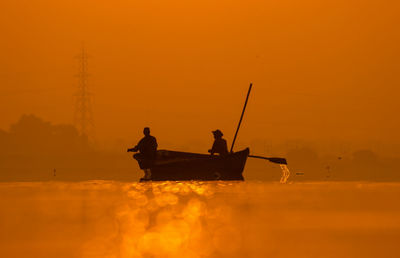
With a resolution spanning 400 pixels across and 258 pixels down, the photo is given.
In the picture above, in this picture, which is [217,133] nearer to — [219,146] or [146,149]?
[219,146]

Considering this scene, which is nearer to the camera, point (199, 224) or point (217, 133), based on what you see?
point (199, 224)

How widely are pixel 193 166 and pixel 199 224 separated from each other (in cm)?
1776

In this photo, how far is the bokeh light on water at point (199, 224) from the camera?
14.4 meters

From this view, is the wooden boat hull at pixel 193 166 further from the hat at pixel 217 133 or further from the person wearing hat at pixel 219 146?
the hat at pixel 217 133

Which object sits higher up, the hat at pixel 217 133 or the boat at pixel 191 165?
the hat at pixel 217 133

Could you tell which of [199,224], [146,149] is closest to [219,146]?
[146,149]

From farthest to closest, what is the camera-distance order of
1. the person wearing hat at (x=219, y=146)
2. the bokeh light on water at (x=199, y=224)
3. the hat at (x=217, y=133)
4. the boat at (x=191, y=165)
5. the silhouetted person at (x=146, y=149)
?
the boat at (x=191, y=165), the person wearing hat at (x=219, y=146), the silhouetted person at (x=146, y=149), the hat at (x=217, y=133), the bokeh light on water at (x=199, y=224)

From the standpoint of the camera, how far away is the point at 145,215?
20.1 meters

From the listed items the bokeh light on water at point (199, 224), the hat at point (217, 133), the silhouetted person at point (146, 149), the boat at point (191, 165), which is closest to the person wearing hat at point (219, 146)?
the hat at point (217, 133)

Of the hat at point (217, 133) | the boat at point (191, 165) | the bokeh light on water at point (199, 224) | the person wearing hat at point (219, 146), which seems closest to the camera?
the bokeh light on water at point (199, 224)

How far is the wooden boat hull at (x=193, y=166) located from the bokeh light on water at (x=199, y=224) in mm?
6427

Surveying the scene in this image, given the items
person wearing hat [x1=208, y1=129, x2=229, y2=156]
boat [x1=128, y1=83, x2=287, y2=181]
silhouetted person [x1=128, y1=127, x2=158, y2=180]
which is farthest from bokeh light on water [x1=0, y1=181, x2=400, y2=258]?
boat [x1=128, y1=83, x2=287, y2=181]

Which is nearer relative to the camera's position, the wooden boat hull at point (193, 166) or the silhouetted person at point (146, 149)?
the silhouetted person at point (146, 149)

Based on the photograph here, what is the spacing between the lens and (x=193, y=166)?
36.0m
